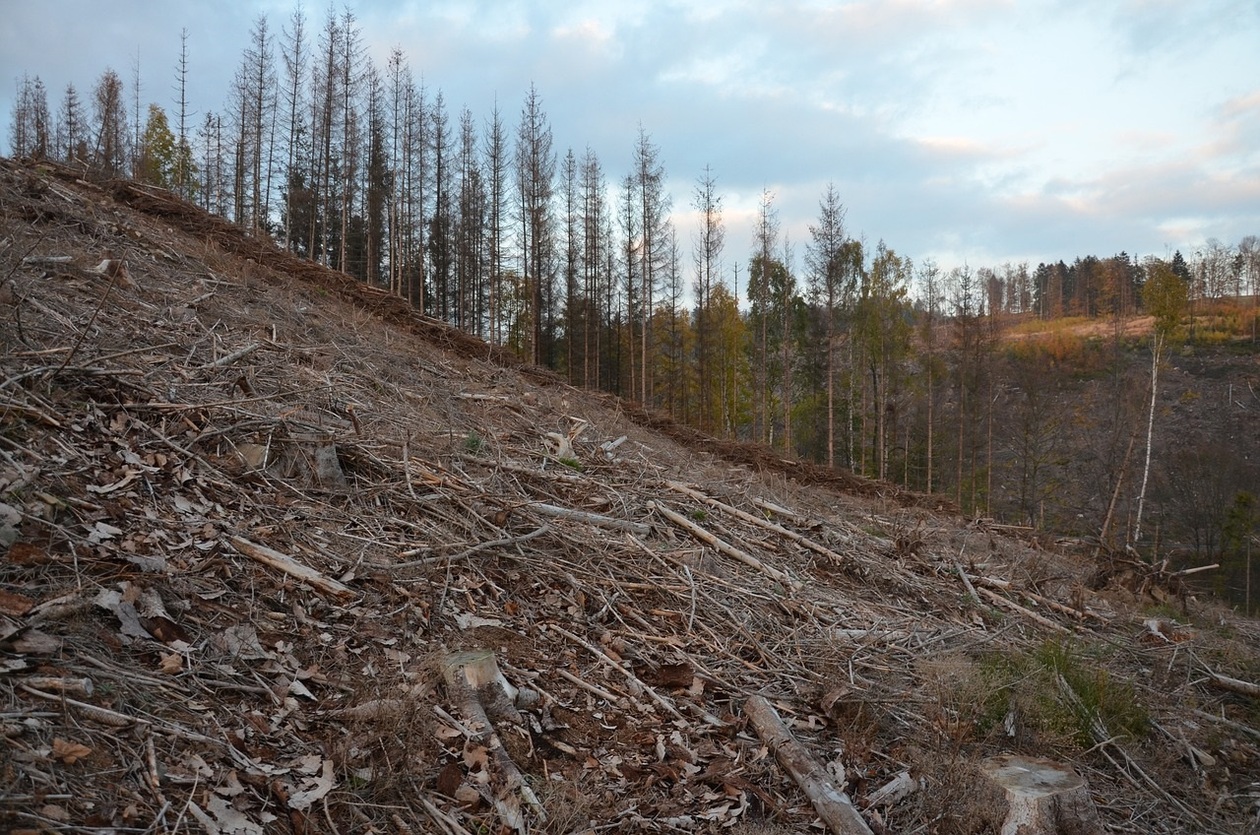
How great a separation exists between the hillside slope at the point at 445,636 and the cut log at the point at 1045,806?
5.2 inches

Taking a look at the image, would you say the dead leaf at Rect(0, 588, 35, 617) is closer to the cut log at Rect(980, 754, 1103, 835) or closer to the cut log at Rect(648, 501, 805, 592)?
the cut log at Rect(980, 754, 1103, 835)

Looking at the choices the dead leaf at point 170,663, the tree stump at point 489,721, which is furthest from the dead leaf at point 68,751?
the tree stump at point 489,721

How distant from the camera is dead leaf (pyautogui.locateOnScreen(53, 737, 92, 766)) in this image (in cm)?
221

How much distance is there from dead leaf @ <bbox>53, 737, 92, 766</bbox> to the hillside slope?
0.02 meters

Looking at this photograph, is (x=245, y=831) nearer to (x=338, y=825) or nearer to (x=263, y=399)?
(x=338, y=825)

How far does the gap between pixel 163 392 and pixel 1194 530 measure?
41.3 meters

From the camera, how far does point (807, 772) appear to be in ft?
11.0

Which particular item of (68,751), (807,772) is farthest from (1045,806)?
(68,751)

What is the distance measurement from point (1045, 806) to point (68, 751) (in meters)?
3.68

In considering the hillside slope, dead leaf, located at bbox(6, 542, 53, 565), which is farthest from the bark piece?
dead leaf, located at bbox(6, 542, 53, 565)

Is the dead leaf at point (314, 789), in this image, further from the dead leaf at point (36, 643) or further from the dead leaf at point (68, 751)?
the dead leaf at point (36, 643)

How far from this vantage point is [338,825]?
2.51 metres

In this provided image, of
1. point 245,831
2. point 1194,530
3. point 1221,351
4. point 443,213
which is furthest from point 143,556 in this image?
point 1221,351

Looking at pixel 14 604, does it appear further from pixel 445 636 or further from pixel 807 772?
pixel 807 772
